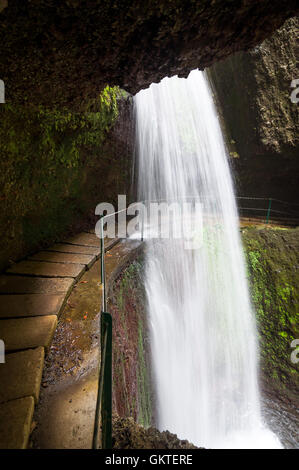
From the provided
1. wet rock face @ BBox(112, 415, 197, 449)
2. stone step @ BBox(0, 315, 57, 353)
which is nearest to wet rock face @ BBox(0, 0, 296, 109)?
stone step @ BBox(0, 315, 57, 353)

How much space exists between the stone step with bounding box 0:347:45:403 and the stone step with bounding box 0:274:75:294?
92 cm

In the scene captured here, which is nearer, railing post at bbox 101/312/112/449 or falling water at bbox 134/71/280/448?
railing post at bbox 101/312/112/449

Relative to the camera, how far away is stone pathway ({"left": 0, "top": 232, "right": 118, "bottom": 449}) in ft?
5.03

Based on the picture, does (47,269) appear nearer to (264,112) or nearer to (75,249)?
(75,249)

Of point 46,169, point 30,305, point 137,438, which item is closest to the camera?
point 137,438

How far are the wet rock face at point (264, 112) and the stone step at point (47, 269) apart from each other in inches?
311

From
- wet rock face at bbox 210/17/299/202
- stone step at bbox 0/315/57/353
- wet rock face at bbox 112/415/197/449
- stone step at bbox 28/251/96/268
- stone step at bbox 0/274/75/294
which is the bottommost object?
wet rock face at bbox 112/415/197/449

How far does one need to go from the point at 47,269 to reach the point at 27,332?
1.26 metres

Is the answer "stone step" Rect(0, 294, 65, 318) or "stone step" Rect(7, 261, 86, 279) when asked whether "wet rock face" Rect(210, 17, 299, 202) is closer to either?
"stone step" Rect(7, 261, 86, 279)

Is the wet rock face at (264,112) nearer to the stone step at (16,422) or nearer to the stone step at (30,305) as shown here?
the stone step at (30,305)

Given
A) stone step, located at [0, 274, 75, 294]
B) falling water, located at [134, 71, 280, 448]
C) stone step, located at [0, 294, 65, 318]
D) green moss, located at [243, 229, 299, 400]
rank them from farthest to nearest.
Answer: green moss, located at [243, 229, 299, 400], falling water, located at [134, 71, 280, 448], stone step, located at [0, 274, 75, 294], stone step, located at [0, 294, 65, 318]

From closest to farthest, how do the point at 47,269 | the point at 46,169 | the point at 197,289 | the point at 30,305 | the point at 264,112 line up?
the point at 30,305 → the point at 47,269 → the point at 46,169 → the point at 197,289 → the point at 264,112

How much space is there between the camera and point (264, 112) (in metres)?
7.75

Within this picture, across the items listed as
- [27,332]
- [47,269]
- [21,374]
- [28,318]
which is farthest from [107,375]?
[47,269]
